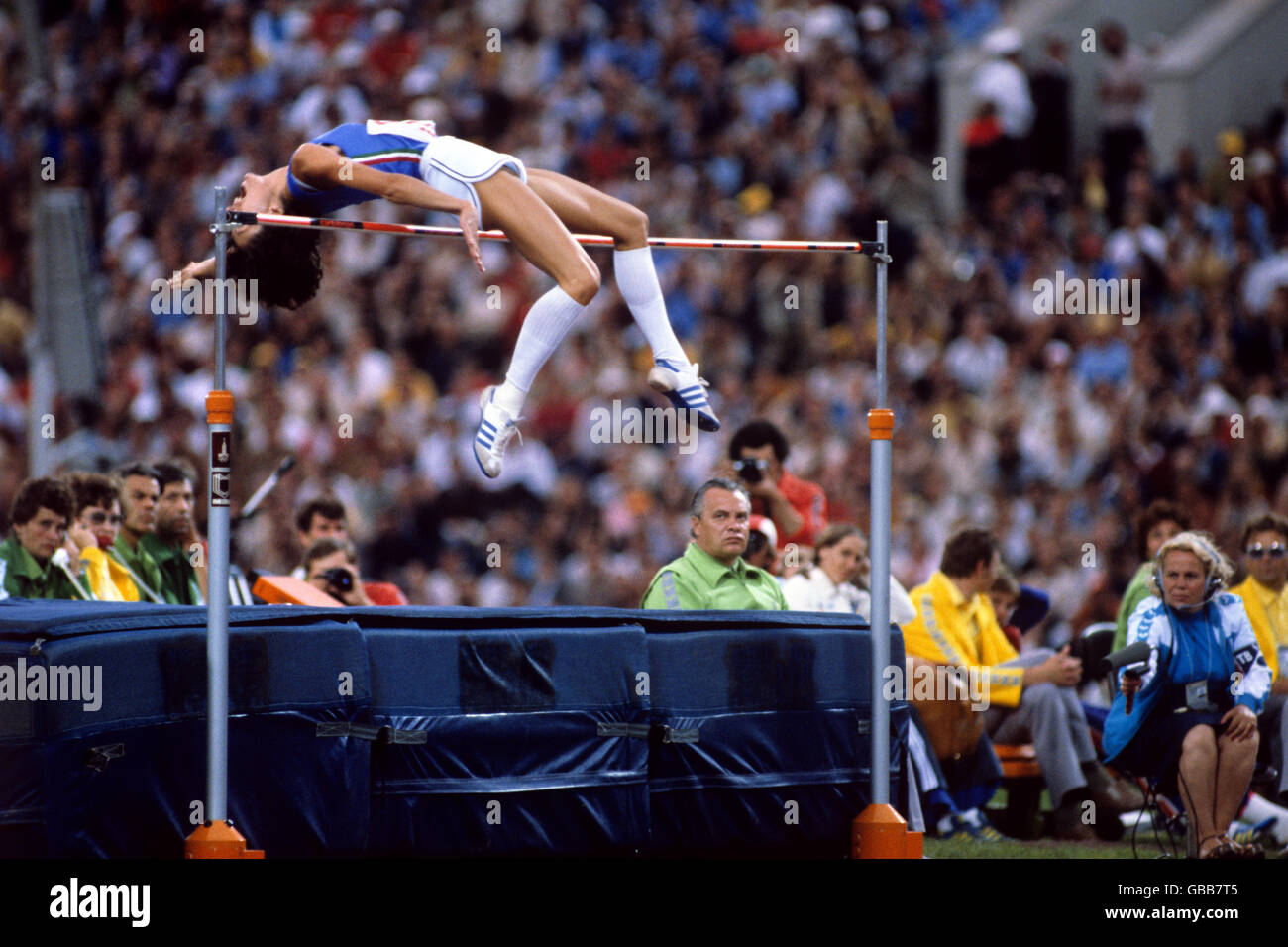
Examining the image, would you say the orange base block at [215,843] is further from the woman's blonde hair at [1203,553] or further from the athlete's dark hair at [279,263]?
the woman's blonde hair at [1203,553]

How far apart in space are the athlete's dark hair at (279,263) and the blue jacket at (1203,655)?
11.7 feet

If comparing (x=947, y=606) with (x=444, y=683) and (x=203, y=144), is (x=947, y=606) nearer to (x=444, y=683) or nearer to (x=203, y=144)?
(x=444, y=683)

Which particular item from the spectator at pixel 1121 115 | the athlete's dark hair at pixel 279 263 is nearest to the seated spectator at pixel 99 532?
the athlete's dark hair at pixel 279 263

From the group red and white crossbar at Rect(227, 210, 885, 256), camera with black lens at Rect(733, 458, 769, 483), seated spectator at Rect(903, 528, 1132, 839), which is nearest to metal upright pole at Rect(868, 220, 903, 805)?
red and white crossbar at Rect(227, 210, 885, 256)

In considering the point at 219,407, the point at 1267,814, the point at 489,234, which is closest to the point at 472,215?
the point at 489,234

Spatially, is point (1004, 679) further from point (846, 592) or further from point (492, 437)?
point (492, 437)

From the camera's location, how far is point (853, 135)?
16844mm

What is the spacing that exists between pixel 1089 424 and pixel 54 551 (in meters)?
8.52

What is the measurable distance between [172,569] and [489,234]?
8.32ft

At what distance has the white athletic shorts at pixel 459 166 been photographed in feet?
22.6

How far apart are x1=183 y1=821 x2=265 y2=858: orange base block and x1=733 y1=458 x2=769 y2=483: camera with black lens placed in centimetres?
354

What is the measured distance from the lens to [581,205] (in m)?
7.31

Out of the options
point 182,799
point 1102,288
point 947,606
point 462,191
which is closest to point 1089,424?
point 1102,288

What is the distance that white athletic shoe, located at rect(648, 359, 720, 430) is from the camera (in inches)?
281
